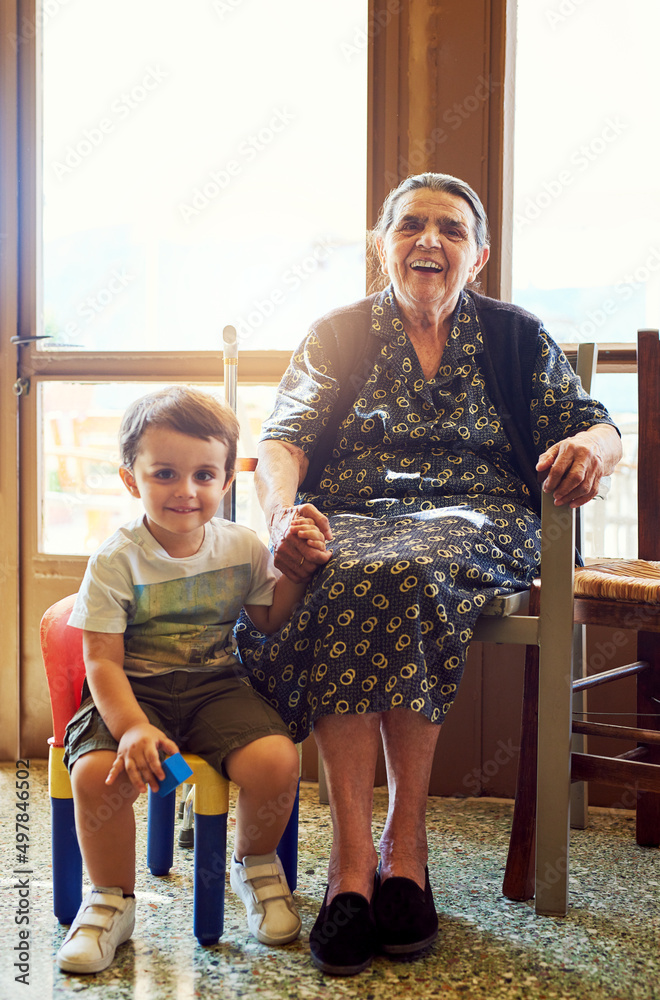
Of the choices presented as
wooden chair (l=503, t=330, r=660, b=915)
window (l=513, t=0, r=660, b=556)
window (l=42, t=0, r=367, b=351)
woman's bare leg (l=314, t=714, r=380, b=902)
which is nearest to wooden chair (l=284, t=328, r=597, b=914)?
wooden chair (l=503, t=330, r=660, b=915)

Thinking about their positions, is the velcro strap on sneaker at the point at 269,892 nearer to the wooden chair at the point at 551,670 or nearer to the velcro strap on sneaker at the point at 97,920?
the velcro strap on sneaker at the point at 97,920

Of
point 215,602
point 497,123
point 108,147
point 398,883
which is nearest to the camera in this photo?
point 398,883

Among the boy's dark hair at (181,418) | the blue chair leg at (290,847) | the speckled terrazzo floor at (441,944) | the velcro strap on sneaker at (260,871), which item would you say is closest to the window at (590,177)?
the speckled terrazzo floor at (441,944)

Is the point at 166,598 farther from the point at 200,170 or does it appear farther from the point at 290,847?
the point at 200,170

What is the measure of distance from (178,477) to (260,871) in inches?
24.4

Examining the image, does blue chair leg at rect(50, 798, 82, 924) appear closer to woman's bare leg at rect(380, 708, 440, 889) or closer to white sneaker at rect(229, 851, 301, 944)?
white sneaker at rect(229, 851, 301, 944)

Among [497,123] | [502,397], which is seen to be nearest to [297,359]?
[502,397]

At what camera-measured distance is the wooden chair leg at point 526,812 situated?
1.44 metres

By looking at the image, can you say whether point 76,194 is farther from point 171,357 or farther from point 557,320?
point 557,320

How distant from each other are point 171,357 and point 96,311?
0.26m

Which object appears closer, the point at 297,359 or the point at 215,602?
the point at 215,602

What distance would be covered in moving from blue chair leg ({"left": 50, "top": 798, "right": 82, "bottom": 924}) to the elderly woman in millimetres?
356

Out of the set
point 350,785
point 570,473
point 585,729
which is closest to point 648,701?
point 585,729

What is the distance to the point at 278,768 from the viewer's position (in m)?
1.23
